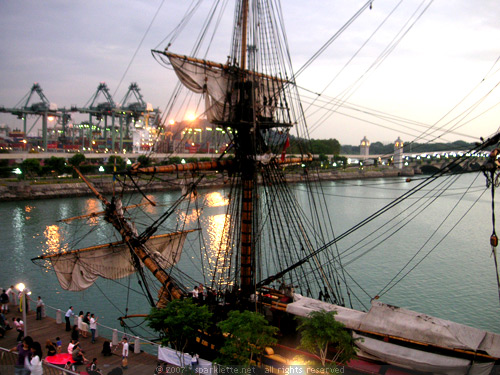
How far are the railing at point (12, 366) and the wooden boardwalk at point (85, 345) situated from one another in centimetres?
129

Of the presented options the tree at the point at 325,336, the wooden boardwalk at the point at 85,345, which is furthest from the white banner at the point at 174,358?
the tree at the point at 325,336

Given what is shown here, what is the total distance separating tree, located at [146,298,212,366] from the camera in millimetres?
8297

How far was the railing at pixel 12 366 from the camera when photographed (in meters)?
7.14

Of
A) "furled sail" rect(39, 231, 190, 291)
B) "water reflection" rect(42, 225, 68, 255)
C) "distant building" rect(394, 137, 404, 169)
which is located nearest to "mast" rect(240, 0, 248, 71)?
"distant building" rect(394, 137, 404, 169)

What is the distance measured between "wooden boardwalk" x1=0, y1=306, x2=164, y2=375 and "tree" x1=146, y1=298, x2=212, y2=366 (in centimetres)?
109

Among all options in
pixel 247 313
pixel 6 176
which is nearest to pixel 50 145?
pixel 6 176

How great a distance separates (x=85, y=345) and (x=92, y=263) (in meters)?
3.56

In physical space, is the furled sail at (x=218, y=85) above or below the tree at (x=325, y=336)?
above

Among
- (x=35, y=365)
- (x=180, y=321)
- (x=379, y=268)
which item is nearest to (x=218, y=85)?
(x=180, y=321)

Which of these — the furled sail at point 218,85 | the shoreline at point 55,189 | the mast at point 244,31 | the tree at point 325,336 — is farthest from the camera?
the shoreline at point 55,189

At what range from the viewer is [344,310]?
8.91m

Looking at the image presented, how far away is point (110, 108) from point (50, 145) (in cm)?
2799

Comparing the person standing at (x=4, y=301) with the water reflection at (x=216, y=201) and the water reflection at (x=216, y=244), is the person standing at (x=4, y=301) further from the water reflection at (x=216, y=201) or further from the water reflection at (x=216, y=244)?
→ the water reflection at (x=216, y=201)

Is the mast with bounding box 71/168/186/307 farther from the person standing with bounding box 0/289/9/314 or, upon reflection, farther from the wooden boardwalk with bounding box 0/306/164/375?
the person standing with bounding box 0/289/9/314
